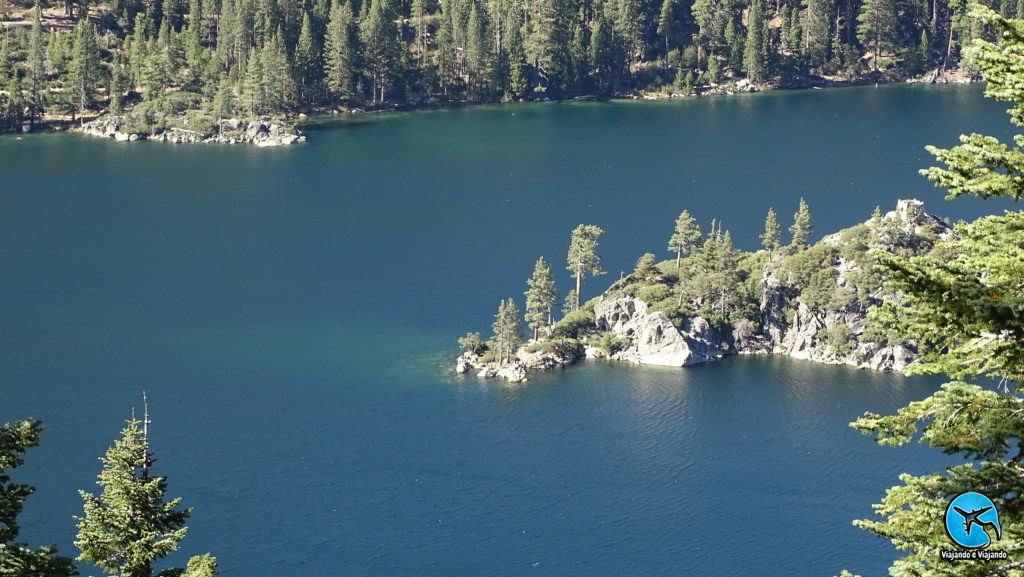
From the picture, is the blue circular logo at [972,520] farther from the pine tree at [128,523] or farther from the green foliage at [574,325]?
the green foliage at [574,325]

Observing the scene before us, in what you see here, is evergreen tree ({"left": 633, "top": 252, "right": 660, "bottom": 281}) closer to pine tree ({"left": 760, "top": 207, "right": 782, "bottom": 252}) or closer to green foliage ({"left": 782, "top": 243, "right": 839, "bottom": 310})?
green foliage ({"left": 782, "top": 243, "right": 839, "bottom": 310})

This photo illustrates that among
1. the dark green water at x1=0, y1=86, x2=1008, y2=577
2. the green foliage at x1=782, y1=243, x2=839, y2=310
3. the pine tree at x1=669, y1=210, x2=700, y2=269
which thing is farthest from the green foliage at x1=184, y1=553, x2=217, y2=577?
the pine tree at x1=669, y1=210, x2=700, y2=269

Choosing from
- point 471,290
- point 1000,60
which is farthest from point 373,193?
point 1000,60

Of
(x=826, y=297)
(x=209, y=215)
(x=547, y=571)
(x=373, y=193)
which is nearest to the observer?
(x=547, y=571)

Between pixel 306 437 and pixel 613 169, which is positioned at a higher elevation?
pixel 613 169

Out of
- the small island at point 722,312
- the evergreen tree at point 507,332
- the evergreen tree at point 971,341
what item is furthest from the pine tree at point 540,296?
the evergreen tree at point 971,341

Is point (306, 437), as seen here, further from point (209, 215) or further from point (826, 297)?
point (209, 215)
